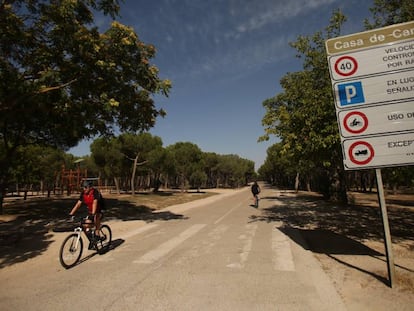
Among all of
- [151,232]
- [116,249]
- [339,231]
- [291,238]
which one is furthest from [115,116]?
[339,231]

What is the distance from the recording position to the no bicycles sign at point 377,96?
4711mm

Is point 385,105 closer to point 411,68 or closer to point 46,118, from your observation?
point 411,68

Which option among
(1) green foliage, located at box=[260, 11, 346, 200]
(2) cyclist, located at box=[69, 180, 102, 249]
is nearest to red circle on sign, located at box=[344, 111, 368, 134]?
(1) green foliage, located at box=[260, 11, 346, 200]

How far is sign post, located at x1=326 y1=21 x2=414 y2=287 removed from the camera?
4691 mm

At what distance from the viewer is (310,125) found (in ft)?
27.0

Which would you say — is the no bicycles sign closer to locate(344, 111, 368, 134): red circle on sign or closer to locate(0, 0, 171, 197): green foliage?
locate(344, 111, 368, 134): red circle on sign

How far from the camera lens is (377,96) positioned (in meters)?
4.91

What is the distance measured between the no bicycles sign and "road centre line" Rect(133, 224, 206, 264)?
478 centimetres

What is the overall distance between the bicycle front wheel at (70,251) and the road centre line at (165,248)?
137 centimetres

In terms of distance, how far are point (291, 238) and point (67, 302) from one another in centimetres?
Result: 652

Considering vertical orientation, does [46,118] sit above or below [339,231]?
above

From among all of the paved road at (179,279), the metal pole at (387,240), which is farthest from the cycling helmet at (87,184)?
the metal pole at (387,240)

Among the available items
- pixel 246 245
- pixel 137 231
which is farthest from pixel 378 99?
pixel 137 231

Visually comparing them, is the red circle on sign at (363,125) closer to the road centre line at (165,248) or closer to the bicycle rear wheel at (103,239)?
the road centre line at (165,248)
